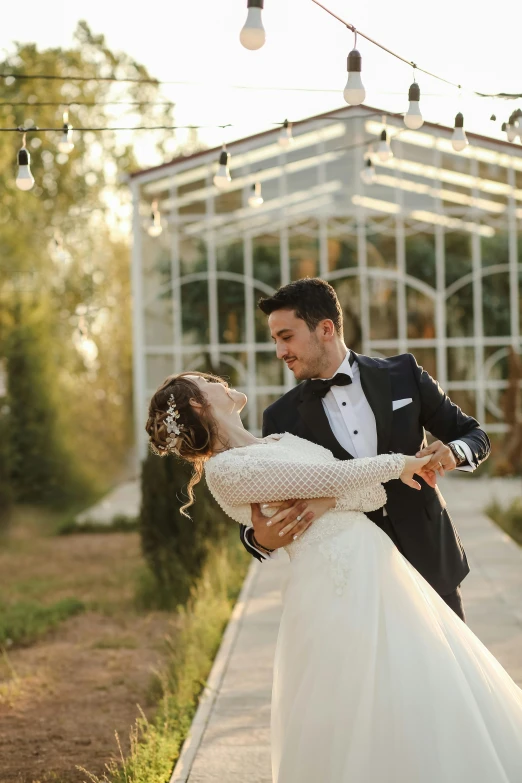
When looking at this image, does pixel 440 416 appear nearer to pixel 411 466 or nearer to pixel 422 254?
pixel 411 466

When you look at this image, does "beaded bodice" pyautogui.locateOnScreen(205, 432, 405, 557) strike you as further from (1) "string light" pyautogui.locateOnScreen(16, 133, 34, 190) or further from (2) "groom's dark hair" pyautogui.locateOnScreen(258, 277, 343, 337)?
(1) "string light" pyautogui.locateOnScreen(16, 133, 34, 190)

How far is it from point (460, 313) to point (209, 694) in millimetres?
12822

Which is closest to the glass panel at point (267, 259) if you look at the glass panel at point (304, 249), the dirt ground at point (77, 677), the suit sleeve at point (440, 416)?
the glass panel at point (304, 249)

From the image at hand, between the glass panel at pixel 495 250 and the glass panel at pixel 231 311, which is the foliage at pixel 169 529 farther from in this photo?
the glass panel at pixel 495 250

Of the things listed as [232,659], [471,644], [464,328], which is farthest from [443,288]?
[471,644]

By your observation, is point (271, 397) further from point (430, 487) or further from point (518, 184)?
point (430, 487)

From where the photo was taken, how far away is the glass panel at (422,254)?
1731 cm

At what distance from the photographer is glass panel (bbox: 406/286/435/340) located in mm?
17312

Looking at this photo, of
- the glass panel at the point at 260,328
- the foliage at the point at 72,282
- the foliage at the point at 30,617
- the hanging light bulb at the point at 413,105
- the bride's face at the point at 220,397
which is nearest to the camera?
the bride's face at the point at 220,397

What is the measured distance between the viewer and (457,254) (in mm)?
17391

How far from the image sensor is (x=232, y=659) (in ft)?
20.2

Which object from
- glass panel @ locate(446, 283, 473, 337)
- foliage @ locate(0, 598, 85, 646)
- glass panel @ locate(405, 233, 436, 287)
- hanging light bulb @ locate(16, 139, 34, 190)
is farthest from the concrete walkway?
glass panel @ locate(405, 233, 436, 287)

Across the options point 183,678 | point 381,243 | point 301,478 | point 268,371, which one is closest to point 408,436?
point 301,478

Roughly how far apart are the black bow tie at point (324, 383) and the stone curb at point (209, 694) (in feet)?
5.68
